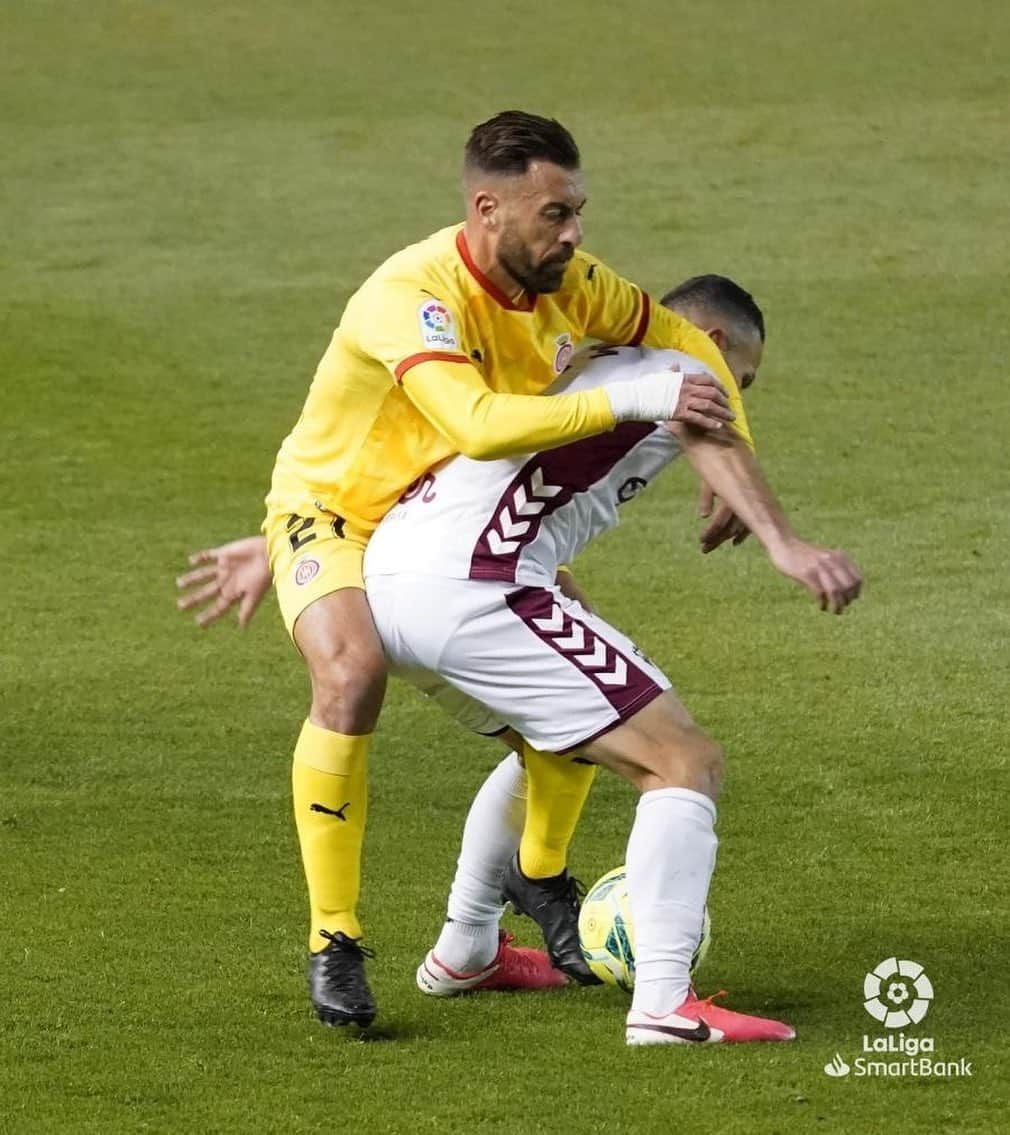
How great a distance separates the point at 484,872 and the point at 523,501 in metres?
0.87

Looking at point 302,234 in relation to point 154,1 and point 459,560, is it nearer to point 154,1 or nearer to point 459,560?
point 154,1

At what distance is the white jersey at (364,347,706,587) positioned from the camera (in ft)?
15.0

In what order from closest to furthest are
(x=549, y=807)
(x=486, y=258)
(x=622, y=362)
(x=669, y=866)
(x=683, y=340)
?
(x=669, y=866), (x=486, y=258), (x=622, y=362), (x=683, y=340), (x=549, y=807)

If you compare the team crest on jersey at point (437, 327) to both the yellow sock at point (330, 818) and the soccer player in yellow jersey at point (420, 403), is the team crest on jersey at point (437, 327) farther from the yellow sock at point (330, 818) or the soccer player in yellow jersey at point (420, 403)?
the yellow sock at point (330, 818)

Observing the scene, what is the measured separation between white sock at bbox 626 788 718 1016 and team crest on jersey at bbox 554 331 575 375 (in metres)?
0.99

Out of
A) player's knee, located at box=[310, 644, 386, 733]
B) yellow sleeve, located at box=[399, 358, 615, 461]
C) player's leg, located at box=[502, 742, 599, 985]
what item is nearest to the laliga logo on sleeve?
player's leg, located at box=[502, 742, 599, 985]

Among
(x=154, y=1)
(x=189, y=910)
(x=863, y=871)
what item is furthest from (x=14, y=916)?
(x=154, y=1)

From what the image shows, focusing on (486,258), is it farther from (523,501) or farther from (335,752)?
(335,752)

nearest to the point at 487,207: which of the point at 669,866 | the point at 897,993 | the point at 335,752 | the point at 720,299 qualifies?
the point at 720,299

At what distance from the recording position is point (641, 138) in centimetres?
1598

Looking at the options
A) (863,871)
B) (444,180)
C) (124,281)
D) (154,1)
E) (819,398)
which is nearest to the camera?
(863,871)

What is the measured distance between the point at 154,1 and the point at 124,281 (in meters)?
6.86

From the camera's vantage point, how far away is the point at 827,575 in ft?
14.1

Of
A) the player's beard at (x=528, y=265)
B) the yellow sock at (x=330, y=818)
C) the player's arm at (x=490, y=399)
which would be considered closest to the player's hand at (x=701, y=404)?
the player's arm at (x=490, y=399)
